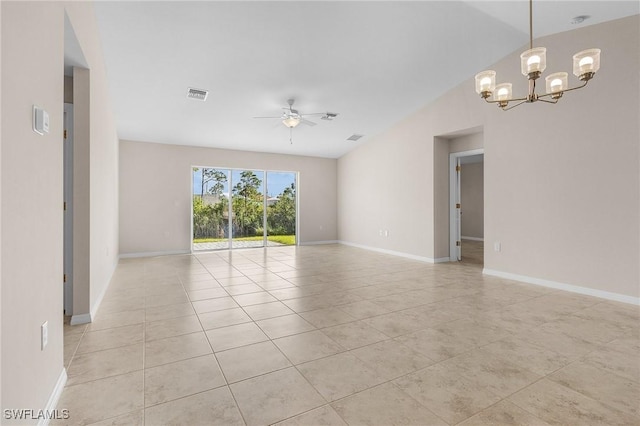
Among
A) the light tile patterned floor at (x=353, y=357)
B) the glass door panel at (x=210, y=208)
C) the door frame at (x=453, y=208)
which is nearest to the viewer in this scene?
the light tile patterned floor at (x=353, y=357)

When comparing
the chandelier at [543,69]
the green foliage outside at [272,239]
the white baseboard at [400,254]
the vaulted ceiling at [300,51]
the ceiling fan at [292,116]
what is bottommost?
the white baseboard at [400,254]

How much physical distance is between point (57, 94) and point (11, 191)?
1.01 meters

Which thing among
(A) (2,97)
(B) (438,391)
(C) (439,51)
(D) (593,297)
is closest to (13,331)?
(A) (2,97)

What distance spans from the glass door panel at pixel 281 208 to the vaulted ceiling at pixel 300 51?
264cm

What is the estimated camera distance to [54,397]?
177cm

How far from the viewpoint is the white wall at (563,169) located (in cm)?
376

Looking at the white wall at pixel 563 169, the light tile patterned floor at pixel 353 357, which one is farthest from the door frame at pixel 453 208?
the light tile patterned floor at pixel 353 357

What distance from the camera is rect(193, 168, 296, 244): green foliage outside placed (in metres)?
7.92

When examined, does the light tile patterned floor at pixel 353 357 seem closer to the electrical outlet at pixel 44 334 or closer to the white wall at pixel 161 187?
the electrical outlet at pixel 44 334

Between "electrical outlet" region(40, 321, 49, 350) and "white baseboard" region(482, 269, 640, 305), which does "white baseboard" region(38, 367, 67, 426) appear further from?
"white baseboard" region(482, 269, 640, 305)

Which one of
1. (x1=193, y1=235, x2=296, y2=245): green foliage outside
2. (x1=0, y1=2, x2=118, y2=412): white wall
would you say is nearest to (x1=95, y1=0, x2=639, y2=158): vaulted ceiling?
(x1=0, y1=2, x2=118, y2=412): white wall

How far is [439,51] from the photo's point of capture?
14.7 ft

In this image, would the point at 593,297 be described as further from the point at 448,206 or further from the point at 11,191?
the point at 11,191

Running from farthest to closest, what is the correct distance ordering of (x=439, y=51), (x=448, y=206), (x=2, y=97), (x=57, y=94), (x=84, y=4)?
(x=448, y=206)
(x=439, y=51)
(x=84, y=4)
(x=57, y=94)
(x=2, y=97)
